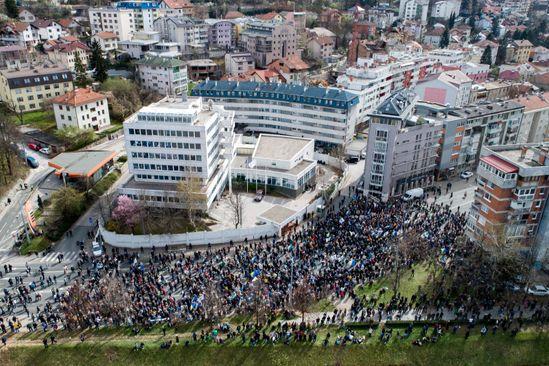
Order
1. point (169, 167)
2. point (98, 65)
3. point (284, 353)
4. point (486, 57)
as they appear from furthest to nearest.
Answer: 1. point (486, 57)
2. point (98, 65)
3. point (169, 167)
4. point (284, 353)

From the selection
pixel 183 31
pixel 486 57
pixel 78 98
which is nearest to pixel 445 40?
pixel 486 57

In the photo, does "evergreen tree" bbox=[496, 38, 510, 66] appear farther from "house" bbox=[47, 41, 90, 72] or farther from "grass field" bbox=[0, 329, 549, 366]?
"grass field" bbox=[0, 329, 549, 366]

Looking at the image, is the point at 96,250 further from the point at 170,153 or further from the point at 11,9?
the point at 11,9

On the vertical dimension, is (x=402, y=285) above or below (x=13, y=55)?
below

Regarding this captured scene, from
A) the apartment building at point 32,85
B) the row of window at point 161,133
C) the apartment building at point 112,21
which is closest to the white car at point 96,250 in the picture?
the row of window at point 161,133

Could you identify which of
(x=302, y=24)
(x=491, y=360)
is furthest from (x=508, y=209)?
(x=302, y=24)

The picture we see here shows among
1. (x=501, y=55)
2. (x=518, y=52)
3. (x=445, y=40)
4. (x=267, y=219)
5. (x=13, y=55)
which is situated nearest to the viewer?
(x=267, y=219)

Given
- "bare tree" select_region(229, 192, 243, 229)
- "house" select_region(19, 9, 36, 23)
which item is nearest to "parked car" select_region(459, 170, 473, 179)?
"bare tree" select_region(229, 192, 243, 229)

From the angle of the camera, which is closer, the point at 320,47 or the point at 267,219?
the point at 267,219

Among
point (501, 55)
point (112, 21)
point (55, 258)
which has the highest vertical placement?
point (112, 21)
